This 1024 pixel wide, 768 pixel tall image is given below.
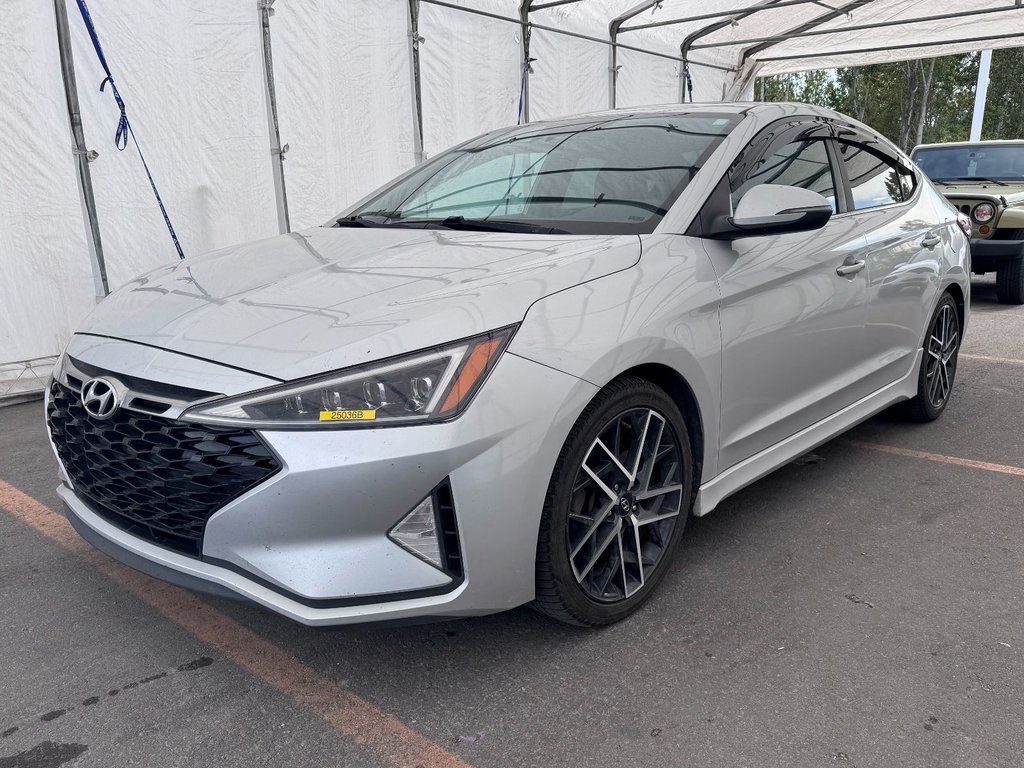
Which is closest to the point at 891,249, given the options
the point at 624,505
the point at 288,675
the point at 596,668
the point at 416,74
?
the point at 624,505

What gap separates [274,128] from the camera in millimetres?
6934

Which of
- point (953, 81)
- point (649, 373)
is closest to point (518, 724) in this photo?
point (649, 373)

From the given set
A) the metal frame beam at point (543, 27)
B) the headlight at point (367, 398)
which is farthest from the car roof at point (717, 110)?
the metal frame beam at point (543, 27)

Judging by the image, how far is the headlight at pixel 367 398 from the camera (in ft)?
6.13

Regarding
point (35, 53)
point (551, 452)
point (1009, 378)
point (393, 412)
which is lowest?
point (1009, 378)

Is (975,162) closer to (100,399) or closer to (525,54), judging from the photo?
(525,54)

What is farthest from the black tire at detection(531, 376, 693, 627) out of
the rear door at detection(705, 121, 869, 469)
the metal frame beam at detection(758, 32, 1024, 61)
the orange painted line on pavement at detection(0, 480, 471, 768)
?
the metal frame beam at detection(758, 32, 1024, 61)

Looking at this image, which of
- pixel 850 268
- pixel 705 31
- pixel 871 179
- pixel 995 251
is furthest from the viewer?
pixel 705 31

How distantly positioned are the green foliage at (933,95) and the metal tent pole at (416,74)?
26.2 m

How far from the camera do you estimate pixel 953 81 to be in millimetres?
31516

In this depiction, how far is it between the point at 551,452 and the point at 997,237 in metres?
7.99

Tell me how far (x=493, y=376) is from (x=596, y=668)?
0.88 meters

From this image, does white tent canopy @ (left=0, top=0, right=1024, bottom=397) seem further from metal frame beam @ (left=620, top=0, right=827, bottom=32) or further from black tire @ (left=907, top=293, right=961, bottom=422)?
black tire @ (left=907, top=293, right=961, bottom=422)

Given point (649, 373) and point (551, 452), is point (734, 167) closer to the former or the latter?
point (649, 373)
